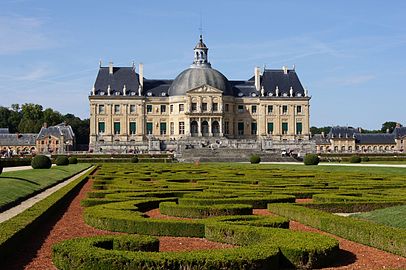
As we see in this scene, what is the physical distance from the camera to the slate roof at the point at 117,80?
79938mm

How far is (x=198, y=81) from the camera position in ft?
263

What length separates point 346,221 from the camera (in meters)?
10.0

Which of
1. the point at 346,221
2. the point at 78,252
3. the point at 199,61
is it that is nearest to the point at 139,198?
the point at 346,221

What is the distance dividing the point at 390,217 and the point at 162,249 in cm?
466

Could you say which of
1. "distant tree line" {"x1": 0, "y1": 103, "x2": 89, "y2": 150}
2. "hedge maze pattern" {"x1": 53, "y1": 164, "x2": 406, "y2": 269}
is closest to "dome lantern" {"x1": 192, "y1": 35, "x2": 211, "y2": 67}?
"distant tree line" {"x1": 0, "y1": 103, "x2": 89, "y2": 150}

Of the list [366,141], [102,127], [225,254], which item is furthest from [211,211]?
[366,141]

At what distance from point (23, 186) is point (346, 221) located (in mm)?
12730

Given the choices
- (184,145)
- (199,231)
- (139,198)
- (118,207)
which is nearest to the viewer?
(199,231)

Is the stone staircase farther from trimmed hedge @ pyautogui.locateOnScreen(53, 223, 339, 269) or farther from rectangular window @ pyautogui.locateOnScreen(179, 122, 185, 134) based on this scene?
trimmed hedge @ pyautogui.locateOnScreen(53, 223, 339, 269)

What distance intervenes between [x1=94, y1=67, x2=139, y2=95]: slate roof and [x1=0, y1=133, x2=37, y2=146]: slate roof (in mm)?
17355

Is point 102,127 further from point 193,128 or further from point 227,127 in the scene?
point 227,127

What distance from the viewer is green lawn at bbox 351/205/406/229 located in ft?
34.5

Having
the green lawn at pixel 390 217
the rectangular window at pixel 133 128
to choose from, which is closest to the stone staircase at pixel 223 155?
the rectangular window at pixel 133 128

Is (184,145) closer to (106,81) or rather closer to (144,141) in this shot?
(144,141)
